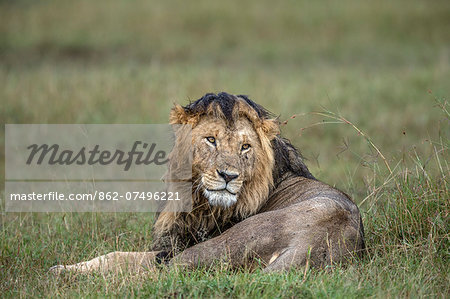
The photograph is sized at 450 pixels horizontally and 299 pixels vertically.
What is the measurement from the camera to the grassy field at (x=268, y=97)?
4.29 meters

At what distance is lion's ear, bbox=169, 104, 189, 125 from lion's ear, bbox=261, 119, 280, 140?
616 millimetres

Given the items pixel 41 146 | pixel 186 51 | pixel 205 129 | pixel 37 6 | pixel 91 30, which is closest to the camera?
pixel 205 129

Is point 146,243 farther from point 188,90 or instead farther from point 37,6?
point 37,6

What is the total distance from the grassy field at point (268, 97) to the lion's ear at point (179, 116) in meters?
1.05

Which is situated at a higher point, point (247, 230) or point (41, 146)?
point (247, 230)

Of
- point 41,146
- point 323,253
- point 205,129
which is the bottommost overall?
point 41,146

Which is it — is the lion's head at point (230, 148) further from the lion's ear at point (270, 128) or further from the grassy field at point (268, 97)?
the grassy field at point (268, 97)

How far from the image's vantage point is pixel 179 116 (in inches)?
198

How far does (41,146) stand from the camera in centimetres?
990

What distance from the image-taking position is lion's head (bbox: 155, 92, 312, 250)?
15.4 ft

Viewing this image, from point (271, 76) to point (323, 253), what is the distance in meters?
11.4

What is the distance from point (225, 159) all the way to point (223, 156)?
33 mm

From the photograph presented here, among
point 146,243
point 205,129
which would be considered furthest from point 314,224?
point 146,243

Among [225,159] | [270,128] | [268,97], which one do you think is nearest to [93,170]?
[270,128]
